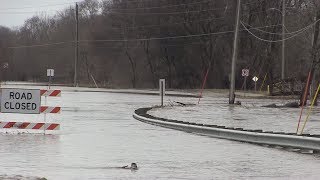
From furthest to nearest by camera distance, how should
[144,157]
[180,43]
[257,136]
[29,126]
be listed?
[180,43], [29,126], [257,136], [144,157]

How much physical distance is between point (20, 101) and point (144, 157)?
22.0 feet

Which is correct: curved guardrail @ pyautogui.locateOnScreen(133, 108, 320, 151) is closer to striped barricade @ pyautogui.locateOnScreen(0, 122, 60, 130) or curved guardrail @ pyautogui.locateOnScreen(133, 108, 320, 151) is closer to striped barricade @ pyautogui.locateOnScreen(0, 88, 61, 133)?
striped barricade @ pyautogui.locateOnScreen(0, 122, 60, 130)

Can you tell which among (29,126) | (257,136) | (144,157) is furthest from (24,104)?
(257,136)

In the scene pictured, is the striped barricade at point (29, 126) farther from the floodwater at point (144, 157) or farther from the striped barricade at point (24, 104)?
the floodwater at point (144, 157)

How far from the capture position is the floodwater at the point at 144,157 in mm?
11070

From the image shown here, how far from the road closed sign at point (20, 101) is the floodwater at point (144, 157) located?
0.81m

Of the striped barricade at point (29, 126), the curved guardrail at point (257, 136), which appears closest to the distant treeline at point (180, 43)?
the curved guardrail at point (257, 136)

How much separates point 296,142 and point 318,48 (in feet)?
79.5

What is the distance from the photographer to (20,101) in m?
18.8

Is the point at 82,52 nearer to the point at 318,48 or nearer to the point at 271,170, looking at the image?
the point at 318,48

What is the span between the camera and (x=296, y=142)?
15633 mm

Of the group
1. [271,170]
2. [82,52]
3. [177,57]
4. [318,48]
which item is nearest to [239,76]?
[177,57]

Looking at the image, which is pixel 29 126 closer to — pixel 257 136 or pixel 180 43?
pixel 257 136

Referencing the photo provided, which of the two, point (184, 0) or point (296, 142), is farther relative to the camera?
point (184, 0)
